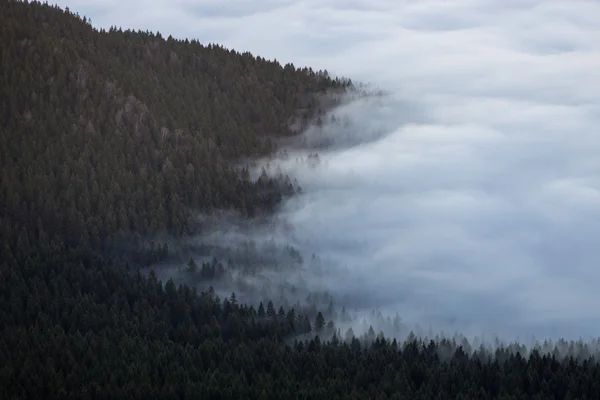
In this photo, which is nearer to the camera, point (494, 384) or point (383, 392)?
point (383, 392)

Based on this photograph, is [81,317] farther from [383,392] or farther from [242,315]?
[383,392]

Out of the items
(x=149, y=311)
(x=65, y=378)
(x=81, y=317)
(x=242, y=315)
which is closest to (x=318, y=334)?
(x=242, y=315)

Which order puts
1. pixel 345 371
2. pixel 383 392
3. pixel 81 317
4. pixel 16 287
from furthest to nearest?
1. pixel 16 287
2. pixel 81 317
3. pixel 345 371
4. pixel 383 392

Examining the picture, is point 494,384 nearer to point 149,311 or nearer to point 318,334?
point 318,334

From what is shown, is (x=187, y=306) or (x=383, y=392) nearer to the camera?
(x=383, y=392)

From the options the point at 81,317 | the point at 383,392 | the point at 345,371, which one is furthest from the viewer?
the point at 81,317

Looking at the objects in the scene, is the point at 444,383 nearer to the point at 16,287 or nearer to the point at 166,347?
the point at 166,347

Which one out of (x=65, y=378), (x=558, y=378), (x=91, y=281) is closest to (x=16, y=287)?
(x=91, y=281)

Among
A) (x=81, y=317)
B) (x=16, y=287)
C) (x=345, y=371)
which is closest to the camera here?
(x=345, y=371)
